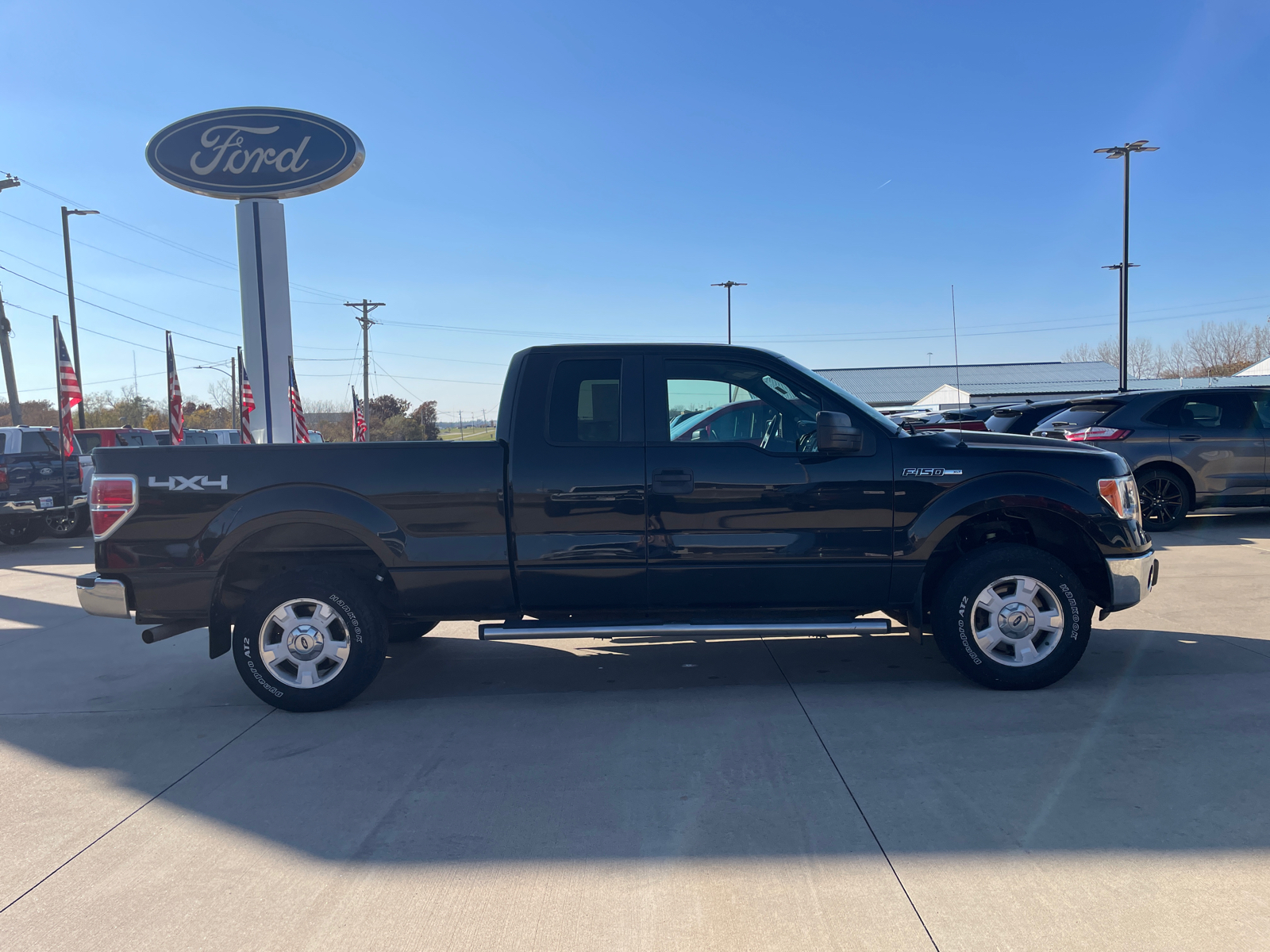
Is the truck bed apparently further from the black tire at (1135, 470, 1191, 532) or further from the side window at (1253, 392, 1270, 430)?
the side window at (1253, 392, 1270, 430)

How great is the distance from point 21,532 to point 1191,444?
17.3 meters

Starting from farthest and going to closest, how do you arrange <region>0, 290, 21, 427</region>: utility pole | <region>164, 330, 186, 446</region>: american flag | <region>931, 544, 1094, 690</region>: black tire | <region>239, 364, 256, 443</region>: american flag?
<region>0, 290, 21, 427</region>: utility pole
<region>164, 330, 186, 446</region>: american flag
<region>239, 364, 256, 443</region>: american flag
<region>931, 544, 1094, 690</region>: black tire

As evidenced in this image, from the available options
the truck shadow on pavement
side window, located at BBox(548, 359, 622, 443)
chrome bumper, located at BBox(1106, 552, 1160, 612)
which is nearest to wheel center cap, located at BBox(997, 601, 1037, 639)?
the truck shadow on pavement

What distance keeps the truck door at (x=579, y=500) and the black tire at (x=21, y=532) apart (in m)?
12.6

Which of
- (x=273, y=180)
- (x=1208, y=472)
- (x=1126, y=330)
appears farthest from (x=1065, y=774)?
(x=1126, y=330)

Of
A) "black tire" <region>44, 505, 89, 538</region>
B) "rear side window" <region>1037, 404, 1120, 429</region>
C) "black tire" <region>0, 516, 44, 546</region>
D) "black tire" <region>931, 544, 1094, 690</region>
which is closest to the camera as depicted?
"black tire" <region>931, 544, 1094, 690</region>

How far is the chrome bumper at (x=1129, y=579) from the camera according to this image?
5.03 m

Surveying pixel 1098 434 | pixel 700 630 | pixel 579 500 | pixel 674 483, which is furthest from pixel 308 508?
pixel 1098 434

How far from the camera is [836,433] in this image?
15.5 ft

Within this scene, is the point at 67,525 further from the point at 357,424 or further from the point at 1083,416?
the point at 357,424

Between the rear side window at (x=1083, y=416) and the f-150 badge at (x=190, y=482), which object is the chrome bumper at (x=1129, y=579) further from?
the rear side window at (x=1083, y=416)

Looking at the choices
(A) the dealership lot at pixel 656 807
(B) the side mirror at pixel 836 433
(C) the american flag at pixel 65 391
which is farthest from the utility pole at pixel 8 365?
(B) the side mirror at pixel 836 433

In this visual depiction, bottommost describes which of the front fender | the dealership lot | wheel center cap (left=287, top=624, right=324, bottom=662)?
the dealership lot

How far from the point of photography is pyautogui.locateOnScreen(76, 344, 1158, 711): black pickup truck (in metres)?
→ 4.89
